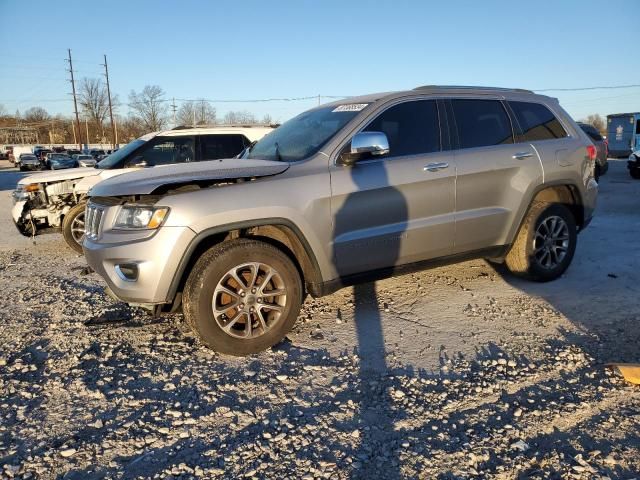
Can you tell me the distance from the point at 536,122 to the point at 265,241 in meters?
3.23

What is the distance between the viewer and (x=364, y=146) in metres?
3.63

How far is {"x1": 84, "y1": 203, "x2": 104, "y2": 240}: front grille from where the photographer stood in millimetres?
3506

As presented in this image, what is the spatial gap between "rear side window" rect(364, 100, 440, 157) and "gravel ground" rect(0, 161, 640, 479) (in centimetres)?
151

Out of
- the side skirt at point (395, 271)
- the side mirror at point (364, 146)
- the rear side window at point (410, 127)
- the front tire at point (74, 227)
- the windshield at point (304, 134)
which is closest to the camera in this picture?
the side mirror at point (364, 146)

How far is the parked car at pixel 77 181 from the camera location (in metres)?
7.28

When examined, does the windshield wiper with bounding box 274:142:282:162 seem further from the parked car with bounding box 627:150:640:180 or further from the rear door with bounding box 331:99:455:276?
the parked car with bounding box 627:150:640:180

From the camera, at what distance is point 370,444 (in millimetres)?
2441

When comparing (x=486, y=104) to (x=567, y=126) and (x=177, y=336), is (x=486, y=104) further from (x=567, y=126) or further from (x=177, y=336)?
(x=177, y=336)

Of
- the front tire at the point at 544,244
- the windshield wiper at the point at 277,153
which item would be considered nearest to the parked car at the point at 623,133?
the front tire at the point at 544,244

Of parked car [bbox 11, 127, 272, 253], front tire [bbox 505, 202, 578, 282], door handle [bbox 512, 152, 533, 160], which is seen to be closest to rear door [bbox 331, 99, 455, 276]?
door handle [bbox 512, 152, 533, 160]

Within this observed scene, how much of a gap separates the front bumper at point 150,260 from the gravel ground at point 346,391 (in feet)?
1.87

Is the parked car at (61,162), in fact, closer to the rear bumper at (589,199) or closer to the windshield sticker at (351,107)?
the windshield sticker at (351,107)

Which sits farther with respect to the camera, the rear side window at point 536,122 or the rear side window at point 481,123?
the rear side window at point 536,122

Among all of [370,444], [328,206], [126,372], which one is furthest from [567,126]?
[126,372]
